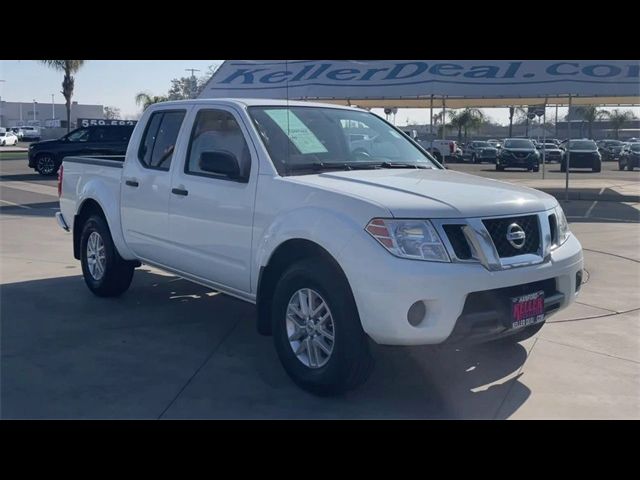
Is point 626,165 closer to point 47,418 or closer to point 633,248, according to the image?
point 633,248

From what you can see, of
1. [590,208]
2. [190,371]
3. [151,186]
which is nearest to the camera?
[190,371]

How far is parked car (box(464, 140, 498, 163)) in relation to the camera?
139 ft

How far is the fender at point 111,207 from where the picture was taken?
6.81 metres

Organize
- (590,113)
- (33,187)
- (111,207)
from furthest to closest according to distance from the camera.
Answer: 1. (590,113)
2. (33,187)
3. (111,207)

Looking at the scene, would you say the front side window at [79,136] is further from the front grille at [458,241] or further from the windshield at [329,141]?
the front grille at [458,241]

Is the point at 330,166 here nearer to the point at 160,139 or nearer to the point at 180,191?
the point at 180,191

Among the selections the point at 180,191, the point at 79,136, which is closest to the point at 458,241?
the point at 180,191

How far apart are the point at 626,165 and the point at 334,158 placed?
111ft

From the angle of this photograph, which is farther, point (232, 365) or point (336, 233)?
point (232, 365)

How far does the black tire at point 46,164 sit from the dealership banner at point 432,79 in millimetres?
8548

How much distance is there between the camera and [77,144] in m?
25.2

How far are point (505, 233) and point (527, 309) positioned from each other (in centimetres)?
49

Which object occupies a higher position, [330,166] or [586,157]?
[586,157]

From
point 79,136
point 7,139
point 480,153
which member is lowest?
point 480,153
